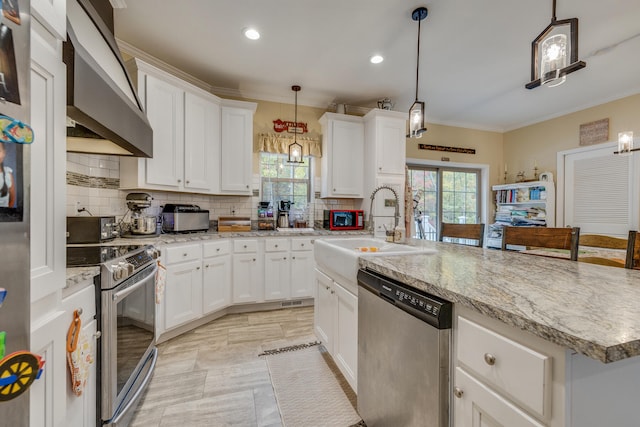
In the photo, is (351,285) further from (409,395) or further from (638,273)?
(638,273)

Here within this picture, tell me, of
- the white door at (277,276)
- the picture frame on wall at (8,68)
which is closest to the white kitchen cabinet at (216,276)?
the white door at (277,276)

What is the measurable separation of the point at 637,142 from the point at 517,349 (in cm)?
466

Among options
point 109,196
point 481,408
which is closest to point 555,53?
point 481,408

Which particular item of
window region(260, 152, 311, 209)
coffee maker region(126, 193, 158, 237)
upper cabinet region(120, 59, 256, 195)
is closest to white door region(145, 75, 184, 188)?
upper cabinet region(120, 59, 256, 195)

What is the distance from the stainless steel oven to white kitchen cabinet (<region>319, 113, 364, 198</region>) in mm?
2437

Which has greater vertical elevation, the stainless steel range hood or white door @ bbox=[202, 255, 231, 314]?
the stainless steel range hood

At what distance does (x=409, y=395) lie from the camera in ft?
3.42

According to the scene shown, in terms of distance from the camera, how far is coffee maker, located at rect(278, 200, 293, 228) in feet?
11.9

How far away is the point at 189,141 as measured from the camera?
2.85m

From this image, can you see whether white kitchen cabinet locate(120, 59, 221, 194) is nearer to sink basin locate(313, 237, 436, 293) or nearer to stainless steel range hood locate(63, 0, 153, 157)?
stainless steel range hood locate(63, 0, 153, 157)

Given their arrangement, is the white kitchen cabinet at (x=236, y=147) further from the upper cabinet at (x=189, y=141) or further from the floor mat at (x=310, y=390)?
the floor mat at (x=310, y=390)

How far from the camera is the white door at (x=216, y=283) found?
269cm

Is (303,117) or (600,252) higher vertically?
(303,117)

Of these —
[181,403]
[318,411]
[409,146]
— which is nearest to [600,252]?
[318,411]
